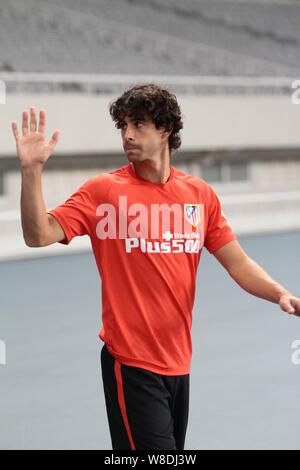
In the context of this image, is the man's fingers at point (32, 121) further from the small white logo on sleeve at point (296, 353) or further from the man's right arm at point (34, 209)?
the small white logo on sleeve at point (296, 353)

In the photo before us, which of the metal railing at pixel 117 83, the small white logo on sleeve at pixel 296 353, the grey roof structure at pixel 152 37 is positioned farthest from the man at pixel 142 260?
the grey roof structure at pixel 152 37

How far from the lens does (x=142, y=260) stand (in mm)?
2609

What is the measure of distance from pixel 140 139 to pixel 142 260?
36cm

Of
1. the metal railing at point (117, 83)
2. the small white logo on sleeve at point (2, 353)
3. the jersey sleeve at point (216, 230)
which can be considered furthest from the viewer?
the metal railing at point (117, 83)

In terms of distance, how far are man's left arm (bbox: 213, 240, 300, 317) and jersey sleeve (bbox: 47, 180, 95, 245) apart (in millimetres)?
471

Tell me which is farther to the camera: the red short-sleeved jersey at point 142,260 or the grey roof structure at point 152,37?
the grey roof structure at point 152,37

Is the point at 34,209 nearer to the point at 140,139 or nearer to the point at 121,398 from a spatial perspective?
the point at 140,139

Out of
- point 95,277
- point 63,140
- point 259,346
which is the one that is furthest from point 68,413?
point 63,140

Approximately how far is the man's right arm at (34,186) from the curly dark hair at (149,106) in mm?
219

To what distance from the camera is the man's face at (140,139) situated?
8.50 feet

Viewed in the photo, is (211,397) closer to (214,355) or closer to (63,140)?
(214,355)

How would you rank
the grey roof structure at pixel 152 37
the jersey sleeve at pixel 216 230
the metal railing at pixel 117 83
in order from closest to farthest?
the jersey sleeve at pixel 216 230 < the metal railing at pixel 117 83 < the grey roof structure at pixel 152 37

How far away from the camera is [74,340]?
23.9 feet

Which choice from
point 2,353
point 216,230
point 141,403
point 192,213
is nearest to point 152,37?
point 2,353
